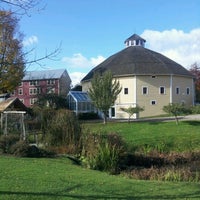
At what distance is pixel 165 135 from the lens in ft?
94.9

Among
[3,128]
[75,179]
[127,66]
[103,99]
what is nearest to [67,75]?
[127,66]

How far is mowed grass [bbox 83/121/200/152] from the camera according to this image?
25.6 meters

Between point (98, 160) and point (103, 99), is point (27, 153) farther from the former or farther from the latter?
point (103, 99)

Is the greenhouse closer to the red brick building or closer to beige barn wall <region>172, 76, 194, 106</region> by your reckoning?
beige barn wall <region>172, 76, 194, 106</region>

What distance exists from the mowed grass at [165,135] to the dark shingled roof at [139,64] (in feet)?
78.9

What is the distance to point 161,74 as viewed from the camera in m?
59.1

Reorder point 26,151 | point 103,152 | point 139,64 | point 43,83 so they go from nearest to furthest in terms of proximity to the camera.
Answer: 1. point 103,152
2. point 26,151
3. point 139,64
4. point 43,83

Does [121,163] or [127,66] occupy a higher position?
[127,66]

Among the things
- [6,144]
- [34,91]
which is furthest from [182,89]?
[6,144]

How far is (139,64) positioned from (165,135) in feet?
105

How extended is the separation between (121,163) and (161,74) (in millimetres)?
43469

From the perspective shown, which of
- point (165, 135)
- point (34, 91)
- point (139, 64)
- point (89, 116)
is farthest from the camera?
point (34, 91)

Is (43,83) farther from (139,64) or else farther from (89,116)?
(139,64)

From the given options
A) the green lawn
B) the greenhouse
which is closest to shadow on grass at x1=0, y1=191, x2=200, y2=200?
the green lawn
